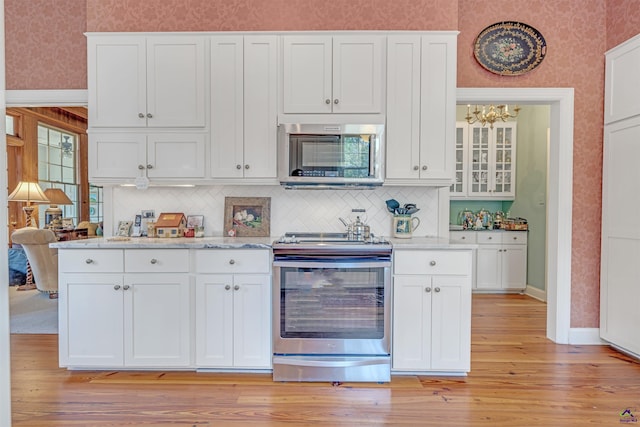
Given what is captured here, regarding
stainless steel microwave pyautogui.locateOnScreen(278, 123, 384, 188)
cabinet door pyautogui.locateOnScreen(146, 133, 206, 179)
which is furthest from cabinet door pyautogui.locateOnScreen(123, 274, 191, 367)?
stainless steel microwave pyautogui.locateOnScreen(278, 123, 384, 188)

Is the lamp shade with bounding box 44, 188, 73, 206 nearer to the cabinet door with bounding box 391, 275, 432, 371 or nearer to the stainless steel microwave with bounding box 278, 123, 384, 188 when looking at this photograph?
the stainless steel microwave with bounding box 278, 123, 384, 188

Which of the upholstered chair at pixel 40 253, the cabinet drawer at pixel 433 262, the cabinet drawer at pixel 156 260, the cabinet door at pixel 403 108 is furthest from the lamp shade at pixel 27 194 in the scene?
the cabinet drawer at pixel 433 262

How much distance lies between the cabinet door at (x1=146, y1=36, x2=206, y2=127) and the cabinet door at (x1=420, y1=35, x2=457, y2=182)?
1.67 meters

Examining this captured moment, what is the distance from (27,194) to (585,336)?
722 cm

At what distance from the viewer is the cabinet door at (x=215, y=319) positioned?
257 centimetres

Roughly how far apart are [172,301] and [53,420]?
0.88m

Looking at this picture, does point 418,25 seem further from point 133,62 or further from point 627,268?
point 627,268

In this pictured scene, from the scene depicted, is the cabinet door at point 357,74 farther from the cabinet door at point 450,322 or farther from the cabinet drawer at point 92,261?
the cabinet drawer at point 92,261

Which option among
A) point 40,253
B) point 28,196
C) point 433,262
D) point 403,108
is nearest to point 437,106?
point 403,108

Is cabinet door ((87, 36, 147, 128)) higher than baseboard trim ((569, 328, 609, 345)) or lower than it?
higher

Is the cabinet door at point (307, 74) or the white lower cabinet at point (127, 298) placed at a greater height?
the cabinet door at point (307, 74)

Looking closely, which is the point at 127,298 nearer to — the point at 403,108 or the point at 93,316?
the point at 93,316

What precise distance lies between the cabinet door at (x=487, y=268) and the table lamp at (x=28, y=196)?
656 centimetres

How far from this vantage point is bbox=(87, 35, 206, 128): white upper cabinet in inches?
110
